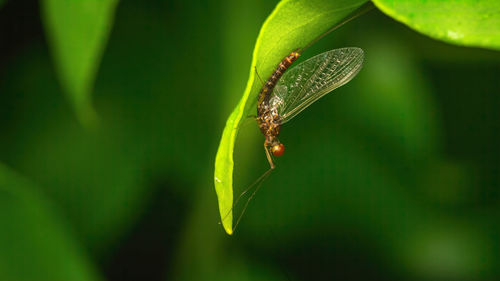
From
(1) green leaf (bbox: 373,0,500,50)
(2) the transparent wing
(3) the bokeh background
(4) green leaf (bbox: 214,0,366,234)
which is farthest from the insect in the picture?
(1) green leaf (bbox: 373,0,500,50)

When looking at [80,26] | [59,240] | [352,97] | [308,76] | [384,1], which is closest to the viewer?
[384,1]

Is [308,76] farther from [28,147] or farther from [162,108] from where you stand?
[28,147]

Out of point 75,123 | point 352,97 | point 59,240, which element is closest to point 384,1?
point 59,240

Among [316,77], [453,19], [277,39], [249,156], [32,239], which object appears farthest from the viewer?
[249,156]

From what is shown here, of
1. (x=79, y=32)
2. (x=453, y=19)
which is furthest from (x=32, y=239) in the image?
(x=453, y=19)

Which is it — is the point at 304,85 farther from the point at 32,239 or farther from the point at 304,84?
the point at 32,239

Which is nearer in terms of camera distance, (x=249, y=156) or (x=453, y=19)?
(x=453, y=19)
